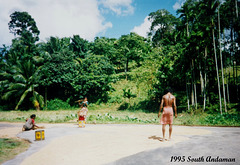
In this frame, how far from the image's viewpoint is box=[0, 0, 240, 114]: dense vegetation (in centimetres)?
2117

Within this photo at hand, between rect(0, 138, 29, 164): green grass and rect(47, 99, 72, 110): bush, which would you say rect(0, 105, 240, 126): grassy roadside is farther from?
rect(47, 99, 72, 110): bush

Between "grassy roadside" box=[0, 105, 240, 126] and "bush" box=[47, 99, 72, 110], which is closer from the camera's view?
"grassy roadside" box=[0, 105, 240, 126]

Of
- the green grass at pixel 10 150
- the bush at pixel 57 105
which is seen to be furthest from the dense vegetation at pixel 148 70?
the green grass at pixel 10 150

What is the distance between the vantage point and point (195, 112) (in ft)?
65.6

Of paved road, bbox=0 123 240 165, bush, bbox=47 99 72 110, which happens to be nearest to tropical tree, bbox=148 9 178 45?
bush, bbox=47 99 72 110

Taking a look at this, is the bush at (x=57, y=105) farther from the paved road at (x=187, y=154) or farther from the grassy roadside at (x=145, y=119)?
the paved road at (x=187, y=154)

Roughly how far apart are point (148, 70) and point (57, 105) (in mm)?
16637

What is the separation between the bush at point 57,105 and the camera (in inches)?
1148

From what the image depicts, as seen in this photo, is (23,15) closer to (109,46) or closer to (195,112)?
(109,46)

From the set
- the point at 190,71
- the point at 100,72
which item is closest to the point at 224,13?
the point at 190,71

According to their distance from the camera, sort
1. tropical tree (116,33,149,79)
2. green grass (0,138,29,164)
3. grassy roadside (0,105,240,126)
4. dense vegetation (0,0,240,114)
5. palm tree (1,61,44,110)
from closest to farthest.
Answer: green grass (0,138,29,164) → grassy roadside (0,105,240,126) → dense vegetation (0,0,240,114) → palm tree (1,61,44,110) → tropical tree (116,33,149,79)

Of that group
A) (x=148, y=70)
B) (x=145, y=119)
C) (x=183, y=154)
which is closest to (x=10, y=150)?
(x=183, y=154)

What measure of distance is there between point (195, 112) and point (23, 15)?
5066cm

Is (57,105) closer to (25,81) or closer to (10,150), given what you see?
(25,81)
